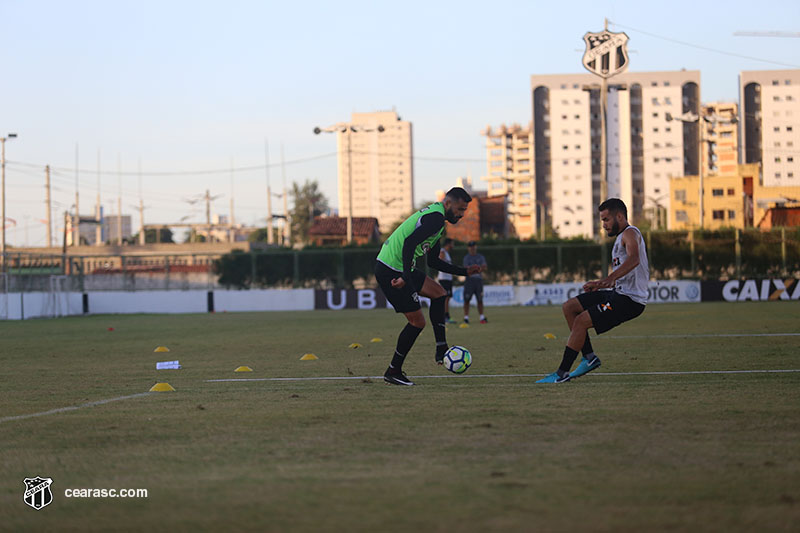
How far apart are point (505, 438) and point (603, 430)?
2.21ft

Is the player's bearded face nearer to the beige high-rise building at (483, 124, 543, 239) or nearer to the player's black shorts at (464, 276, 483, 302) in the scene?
the player's black shorts at (464, 276, 483, 302)

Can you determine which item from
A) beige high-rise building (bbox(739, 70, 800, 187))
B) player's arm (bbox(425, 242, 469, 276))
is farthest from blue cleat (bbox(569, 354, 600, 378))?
beige high-rise building (bbox(739, 70, 800, 187))

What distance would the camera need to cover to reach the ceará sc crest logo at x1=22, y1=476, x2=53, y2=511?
4269mm

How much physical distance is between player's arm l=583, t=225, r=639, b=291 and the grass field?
94 centimetres

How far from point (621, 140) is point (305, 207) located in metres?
46.1

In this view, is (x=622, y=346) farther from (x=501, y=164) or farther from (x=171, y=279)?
(x=501, y=164)

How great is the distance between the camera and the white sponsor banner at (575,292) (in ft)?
130

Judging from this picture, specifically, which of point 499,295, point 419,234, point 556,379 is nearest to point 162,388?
point 419,234

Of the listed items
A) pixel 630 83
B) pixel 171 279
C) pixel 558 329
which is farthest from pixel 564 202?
pixel 558 329

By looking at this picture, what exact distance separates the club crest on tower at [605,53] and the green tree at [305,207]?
269ft

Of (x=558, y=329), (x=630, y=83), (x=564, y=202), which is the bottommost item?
(x=558, y=329)

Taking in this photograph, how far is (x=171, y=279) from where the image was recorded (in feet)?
140

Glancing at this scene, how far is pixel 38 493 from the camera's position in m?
4.40


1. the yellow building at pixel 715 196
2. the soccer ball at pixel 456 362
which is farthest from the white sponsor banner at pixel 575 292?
the yellow building at pixel 715 196
